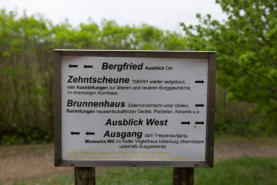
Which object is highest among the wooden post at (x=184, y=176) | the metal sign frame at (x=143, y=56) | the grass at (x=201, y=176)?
the metal sign frame at (x=143, y=56)

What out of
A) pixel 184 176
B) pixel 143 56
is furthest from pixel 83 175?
pixel 143 56

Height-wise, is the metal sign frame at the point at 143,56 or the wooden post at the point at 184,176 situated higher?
the metal sign frame at the point at 143,56

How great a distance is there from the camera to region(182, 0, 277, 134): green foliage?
4.66m

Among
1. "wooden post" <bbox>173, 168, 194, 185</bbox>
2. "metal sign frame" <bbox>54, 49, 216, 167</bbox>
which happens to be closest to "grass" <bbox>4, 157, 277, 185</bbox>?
"wooden post" <bbox>173, 168, 194, 185</bbox>

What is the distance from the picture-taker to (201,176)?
583 cm

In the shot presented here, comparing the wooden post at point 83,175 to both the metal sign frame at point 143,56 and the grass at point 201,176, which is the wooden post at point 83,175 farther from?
the grass at point 201,176

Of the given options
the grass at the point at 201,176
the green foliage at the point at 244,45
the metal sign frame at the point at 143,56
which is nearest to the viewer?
the metal sign frame at the point at 143,56

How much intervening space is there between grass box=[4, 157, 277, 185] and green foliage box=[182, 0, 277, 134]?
171cm

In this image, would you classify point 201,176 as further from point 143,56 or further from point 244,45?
point 143,56

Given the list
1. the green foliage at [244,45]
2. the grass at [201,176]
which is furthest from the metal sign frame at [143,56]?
the grass at [201,176]

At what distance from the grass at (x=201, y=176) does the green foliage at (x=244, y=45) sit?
1.71m

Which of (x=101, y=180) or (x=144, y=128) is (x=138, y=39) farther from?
(x=144, y=128)

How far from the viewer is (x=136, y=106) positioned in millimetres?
2578

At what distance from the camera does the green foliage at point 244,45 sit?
466 centimetres
